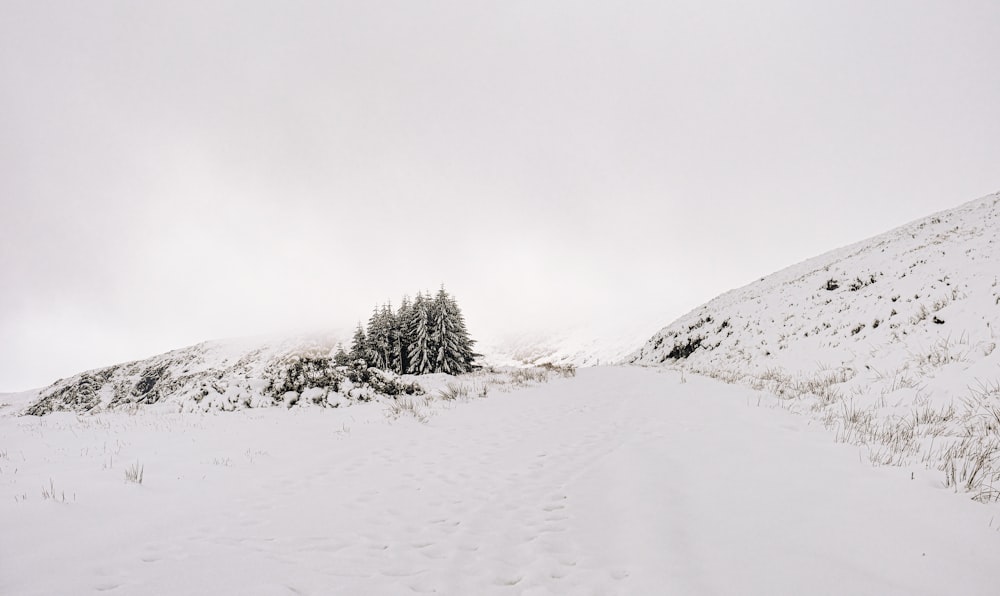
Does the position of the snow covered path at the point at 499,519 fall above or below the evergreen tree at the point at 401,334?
below

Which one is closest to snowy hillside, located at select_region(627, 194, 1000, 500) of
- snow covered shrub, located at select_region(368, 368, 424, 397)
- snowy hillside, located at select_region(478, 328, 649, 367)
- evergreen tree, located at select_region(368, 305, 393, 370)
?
snow covered shrub, located at select_region(368, 368, 424, 397)

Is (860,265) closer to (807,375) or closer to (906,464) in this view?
(807,375)

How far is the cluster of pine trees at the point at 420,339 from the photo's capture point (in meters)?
31.3

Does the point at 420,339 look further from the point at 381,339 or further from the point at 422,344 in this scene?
the point at 381,339

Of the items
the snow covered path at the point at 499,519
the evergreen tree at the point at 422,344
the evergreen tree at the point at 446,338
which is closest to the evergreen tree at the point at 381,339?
the evergreen tree at the point at 422,344

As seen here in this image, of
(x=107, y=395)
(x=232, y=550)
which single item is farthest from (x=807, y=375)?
(x=107, y=395)

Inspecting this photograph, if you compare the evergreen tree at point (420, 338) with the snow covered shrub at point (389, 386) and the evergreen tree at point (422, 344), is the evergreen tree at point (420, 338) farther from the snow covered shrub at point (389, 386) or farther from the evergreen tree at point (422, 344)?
the snow covered shrub at point (389, 386)

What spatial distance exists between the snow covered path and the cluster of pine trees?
24.2 meters

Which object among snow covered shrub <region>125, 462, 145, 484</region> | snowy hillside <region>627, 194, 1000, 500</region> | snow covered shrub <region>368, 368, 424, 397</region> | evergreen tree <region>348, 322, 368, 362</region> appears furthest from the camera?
evergreen tree <region>348, 322, 368, 362</region>

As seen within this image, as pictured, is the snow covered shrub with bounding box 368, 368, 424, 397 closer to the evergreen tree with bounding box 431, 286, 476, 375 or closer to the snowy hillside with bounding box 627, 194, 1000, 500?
the snowy hillside with bounding box 627, 194, 1000, 500

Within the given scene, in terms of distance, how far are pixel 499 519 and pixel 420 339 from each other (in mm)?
29322

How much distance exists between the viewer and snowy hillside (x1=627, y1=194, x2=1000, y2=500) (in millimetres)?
5375

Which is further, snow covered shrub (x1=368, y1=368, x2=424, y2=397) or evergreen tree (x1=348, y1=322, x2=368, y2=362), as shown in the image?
evergreen tree (x1=348, y1=322, x2=368, y2=362)

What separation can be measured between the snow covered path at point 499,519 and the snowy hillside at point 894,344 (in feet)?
4.27
